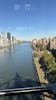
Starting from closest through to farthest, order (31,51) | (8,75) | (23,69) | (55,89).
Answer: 1. (55,89)
2. (8,75)
3. (23,69)
4. (31,51)

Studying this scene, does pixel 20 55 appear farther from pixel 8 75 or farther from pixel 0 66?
pixel 8 75

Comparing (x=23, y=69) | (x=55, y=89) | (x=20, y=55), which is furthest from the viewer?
(x=20, y=55)

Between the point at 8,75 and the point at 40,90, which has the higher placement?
the point at 40,90

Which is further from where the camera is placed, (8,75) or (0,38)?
(8,75)

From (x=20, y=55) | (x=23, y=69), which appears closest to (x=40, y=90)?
(x=23, y=69)

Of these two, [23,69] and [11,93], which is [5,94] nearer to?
[11,93]

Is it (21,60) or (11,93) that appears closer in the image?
(11,93)

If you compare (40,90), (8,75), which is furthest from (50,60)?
(40,90)

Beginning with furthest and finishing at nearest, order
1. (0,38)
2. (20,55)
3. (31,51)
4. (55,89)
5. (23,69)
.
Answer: (31,51)
(20,55)
(23,69)
(0,38)
(55,89)

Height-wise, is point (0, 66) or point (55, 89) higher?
point (55, 89)
